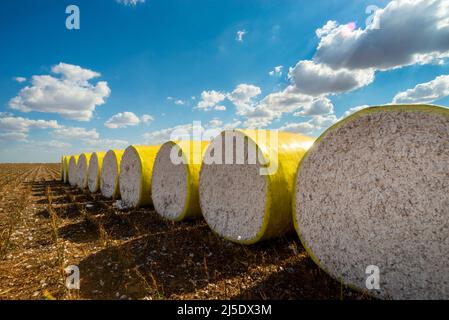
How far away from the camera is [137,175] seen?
8.62 metres

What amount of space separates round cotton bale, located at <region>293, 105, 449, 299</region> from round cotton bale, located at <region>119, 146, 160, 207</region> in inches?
217

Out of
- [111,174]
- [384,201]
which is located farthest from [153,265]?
[111,174]

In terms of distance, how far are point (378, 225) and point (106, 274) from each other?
12.5ft

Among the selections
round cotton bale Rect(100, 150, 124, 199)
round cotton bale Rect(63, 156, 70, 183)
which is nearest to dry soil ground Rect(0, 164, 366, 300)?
round cotton bale Rect(100, 150, 124, 199)

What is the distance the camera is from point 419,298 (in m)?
2.97

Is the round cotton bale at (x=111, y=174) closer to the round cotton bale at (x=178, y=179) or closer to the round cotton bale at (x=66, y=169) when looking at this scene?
the round cotton bale at (x=178, y=179)

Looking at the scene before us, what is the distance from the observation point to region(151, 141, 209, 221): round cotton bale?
21.0 feet

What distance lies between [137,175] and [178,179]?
236cm

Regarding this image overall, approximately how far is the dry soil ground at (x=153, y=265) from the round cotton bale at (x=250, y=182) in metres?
0.36

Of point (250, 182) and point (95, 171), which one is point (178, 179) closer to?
point (250, 182)

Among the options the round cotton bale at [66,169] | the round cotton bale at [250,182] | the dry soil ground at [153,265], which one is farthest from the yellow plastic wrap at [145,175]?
the round cotton bale at [66,169]

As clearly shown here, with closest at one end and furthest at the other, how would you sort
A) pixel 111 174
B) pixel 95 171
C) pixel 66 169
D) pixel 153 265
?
pixel 153 265 < pixel 111 174 < pixel 95 171 < pixel 66 169
